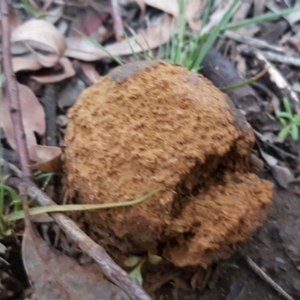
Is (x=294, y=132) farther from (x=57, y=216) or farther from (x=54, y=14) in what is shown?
(x=54, y=14)

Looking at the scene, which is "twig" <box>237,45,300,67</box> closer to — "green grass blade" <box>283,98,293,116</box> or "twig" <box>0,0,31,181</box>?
"green grass blade" <box>283,98,293,116</box>

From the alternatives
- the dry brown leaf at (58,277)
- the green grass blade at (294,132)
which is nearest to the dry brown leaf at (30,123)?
the dry brown leaf at (58,277)

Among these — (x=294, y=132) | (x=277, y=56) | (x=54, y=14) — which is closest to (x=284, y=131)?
(x=294, y=132)

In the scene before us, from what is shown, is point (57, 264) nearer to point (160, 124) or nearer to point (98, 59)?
point (160, 124)

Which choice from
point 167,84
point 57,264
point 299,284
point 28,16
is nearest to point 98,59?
point 28,16

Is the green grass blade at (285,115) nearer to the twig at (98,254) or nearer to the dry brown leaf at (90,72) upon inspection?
the dry brown leaf at (90,72)

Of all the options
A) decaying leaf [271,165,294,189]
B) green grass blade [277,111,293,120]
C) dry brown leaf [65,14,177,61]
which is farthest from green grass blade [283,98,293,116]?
dry brown leaf [65,14,177,61]
